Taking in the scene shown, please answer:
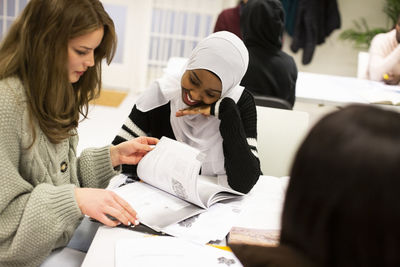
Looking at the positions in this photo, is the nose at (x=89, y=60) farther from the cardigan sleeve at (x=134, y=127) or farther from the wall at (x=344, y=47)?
the wall at (x=344, y=47)

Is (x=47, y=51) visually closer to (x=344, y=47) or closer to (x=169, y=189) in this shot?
(x=169, y=189)

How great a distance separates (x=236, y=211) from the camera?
135cm

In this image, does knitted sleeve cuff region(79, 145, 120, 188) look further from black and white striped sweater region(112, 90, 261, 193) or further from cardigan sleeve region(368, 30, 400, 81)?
cardigan sleeve region(368, 30, 400, 81)

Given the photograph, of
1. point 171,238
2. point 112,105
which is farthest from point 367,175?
point 112,105

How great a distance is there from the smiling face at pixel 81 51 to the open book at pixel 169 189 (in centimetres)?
36

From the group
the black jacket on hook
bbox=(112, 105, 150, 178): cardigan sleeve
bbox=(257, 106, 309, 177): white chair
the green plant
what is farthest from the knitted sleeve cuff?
the green plant

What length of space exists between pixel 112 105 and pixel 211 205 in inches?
151

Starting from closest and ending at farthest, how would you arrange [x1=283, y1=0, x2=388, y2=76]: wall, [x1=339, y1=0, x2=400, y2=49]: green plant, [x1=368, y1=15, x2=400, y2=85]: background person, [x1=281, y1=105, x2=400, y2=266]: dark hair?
1. [x1=281, y1=105, x2=400, y2=266]: dark hair
2. [x1=368, y1=15, x2=400, y2=85]: background person
3. [x1=339, y1=0, x2=400, y2=49]: green plant
4. [x1=283, y1=0, x2=388, y2=76]: wall

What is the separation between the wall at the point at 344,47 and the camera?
18.3ft

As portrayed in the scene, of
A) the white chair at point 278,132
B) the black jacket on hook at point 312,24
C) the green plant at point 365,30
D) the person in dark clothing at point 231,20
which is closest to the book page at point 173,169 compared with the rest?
the white chair at point 278,132

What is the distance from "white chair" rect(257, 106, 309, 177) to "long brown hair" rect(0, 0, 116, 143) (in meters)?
0.93

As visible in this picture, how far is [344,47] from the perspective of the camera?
573 cm

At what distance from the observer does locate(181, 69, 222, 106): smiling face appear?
1610 mm

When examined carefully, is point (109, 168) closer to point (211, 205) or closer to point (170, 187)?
point (170, 187)
